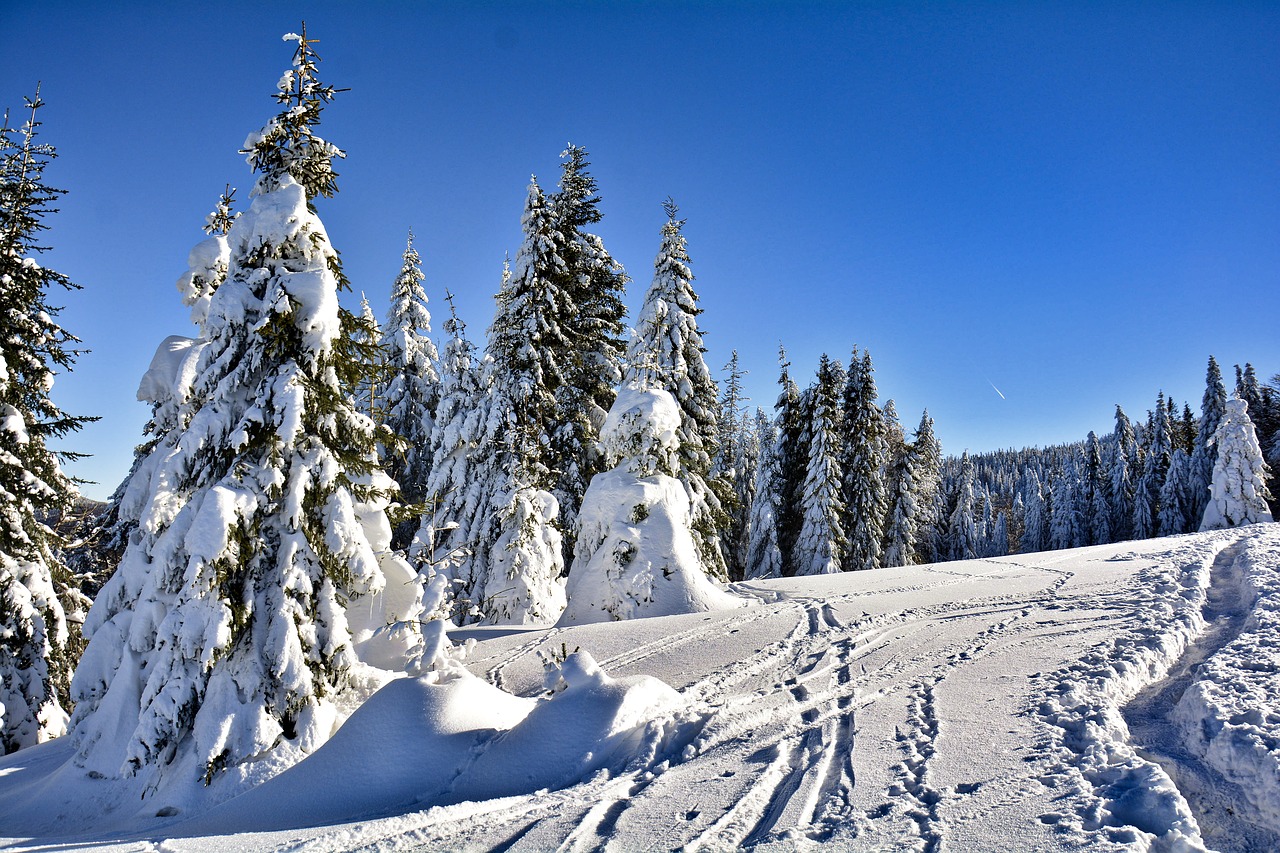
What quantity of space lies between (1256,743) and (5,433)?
19432 mm

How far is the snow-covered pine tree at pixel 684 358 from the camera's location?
57.7 feet

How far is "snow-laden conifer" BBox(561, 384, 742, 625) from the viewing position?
1352 centimetres

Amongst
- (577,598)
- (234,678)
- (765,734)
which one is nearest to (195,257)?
(234,678)

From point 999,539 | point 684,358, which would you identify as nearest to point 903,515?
point 684,358

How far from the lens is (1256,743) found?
4664 mm

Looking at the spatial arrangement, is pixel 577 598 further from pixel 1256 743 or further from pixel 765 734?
pixel 1256 743

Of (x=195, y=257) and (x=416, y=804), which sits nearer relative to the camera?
(x=416, y=804)

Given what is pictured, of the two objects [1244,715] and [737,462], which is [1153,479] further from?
[1244,715]

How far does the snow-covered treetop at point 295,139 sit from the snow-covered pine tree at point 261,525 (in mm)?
21

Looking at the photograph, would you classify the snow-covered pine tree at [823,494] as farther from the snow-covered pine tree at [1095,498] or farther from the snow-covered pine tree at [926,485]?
the snow-covered pine tree at [1095,498]

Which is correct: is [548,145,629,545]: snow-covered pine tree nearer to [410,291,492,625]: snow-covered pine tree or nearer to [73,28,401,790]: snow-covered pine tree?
[410,291,492,625]: snow-covered pine tree

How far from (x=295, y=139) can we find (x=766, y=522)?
2449cm

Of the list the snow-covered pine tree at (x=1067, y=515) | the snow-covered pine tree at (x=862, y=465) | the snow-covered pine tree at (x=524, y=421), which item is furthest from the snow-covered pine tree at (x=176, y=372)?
the snow-covered pine tree at (x=1067, y=515)

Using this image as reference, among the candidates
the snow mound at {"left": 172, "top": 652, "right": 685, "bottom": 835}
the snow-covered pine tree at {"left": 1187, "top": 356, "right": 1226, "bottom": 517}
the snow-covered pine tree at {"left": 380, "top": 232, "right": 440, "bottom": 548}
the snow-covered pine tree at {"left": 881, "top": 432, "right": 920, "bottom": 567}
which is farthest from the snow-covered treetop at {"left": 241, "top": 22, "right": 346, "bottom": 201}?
the snow-covered pine tree at {"left": 1187, "top": 356, "right": 1226, "bottom": 517}
